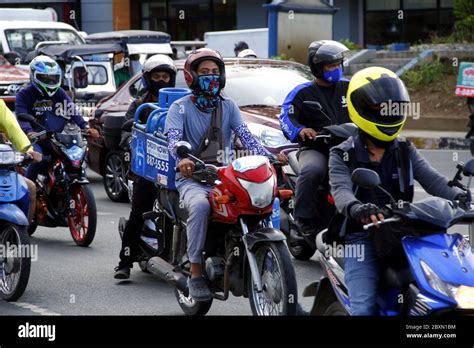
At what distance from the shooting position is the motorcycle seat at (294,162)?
9136 mm

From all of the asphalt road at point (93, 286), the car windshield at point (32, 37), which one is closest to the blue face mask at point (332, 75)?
the asphalt road at point (93, 286)

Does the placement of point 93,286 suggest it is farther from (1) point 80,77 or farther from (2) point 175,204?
(1) point 80,77

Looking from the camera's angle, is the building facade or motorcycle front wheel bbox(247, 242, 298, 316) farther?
the building facade

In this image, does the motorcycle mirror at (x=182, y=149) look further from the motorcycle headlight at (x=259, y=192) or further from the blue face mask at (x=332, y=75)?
the blue face mask at (x=332, y=75)

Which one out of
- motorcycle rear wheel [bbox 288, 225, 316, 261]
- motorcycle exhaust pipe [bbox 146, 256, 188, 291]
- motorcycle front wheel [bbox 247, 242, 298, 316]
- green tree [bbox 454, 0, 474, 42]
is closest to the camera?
motorcycle front wheel [bbox 247, 242, 298, 316]

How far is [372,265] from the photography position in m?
5.25

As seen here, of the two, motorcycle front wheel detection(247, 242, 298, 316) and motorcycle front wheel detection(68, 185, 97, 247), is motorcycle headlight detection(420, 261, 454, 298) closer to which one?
motorcycle front wheel detection(247, 242, 298, 316)

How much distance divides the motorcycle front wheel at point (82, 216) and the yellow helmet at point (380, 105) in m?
5.30

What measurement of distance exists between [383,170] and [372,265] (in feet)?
1.76

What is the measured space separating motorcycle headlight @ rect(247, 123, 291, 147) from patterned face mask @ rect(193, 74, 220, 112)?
327 centimetres

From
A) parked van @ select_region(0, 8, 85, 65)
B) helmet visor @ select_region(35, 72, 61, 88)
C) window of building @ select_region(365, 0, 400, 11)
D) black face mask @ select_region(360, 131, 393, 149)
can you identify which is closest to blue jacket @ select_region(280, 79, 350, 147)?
helmet visor @ select_region(35, 72, 61, 88)

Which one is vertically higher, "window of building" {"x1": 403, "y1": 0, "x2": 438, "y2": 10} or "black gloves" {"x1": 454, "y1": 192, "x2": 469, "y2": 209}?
"window of building" {"x1": 403, "y1": 0, "x2": 438, "y2": 10}

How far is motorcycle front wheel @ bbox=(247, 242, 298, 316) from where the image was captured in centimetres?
625

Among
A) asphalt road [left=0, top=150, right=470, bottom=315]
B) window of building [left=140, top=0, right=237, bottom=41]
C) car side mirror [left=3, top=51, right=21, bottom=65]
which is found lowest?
asphalt road [left=0, top=150, right=470, bottom=315]
